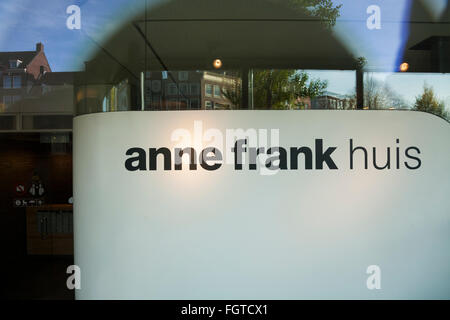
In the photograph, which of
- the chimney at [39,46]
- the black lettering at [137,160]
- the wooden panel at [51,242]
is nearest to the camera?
the black lettering at [137,160]

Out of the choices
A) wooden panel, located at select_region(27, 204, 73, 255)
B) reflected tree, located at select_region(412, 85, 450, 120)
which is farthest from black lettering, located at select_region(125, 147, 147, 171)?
wooden panel, located at select_region(27, 204, 73, 255)

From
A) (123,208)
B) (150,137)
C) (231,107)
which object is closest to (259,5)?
(231,107)

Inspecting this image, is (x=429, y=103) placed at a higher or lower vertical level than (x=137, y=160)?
higher

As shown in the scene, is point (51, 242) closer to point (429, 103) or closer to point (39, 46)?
point (39, 46)

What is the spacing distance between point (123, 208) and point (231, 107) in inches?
36.2

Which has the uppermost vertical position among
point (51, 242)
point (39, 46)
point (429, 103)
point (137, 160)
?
point (39, 46)

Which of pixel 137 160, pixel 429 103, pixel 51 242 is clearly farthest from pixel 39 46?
pixel 51 242

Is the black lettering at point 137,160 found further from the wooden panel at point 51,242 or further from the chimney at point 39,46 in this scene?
the wooden panel at point 51,242

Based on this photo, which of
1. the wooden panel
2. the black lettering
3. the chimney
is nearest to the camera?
the black lettering

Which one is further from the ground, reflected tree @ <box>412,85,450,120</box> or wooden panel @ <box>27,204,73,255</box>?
reflected tree @ <box>412,85,450,120</box>

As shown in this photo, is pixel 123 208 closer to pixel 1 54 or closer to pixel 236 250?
pixel 236 250

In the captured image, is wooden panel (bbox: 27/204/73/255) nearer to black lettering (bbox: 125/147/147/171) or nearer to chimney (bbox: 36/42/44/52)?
chimney (bbox: 36/42/44/52)

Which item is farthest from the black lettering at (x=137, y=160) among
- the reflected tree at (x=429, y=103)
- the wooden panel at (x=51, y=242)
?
the wooden panel at (x=51, y=242)

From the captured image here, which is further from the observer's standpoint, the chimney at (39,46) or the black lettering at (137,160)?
the chimney at (39,46)
